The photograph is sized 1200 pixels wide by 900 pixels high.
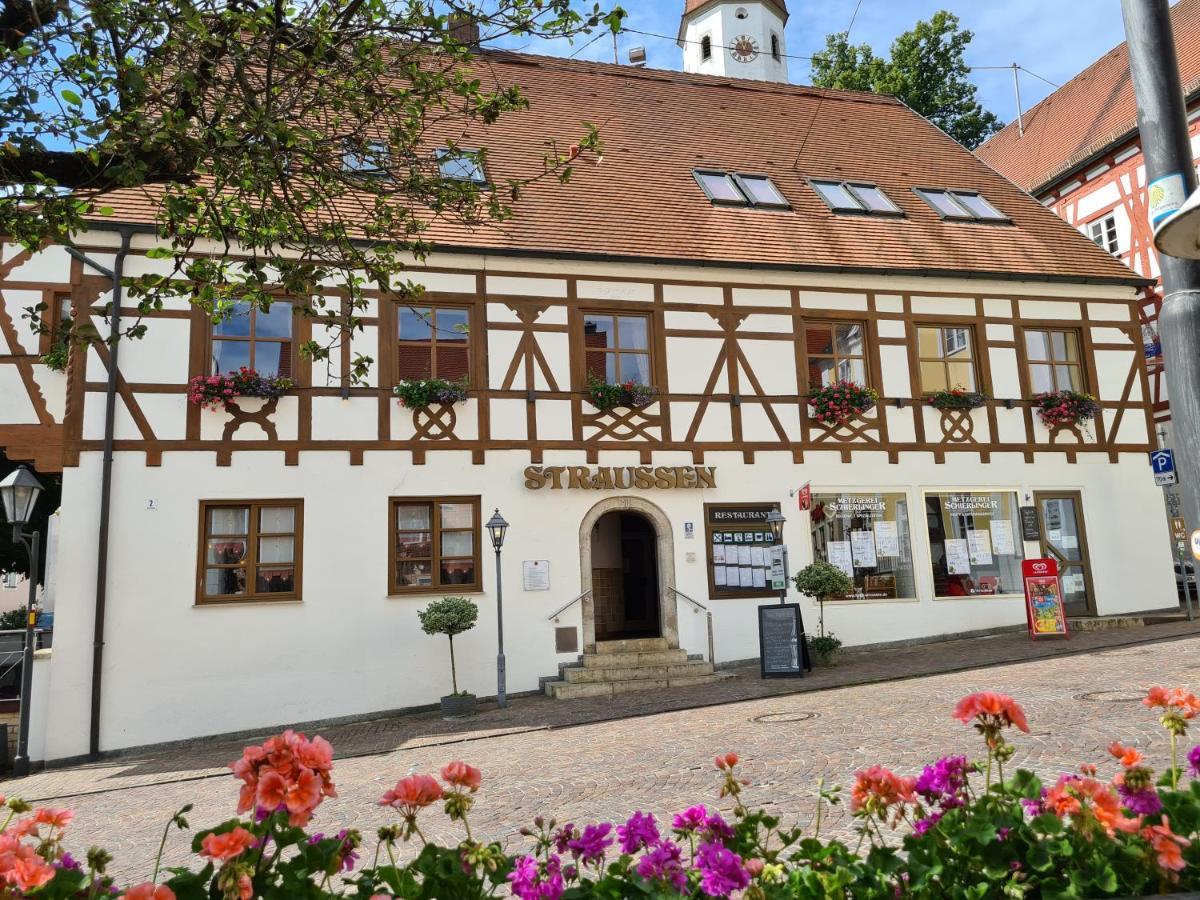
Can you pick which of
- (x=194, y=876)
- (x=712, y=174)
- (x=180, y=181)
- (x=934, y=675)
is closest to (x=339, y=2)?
(x=180, y=181)

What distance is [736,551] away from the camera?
14375mm

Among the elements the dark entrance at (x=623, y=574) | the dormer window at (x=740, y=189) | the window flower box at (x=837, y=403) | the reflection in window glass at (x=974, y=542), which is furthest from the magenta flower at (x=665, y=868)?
the dormer window at (x=740, y=189)

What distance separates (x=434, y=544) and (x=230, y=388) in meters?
3.39

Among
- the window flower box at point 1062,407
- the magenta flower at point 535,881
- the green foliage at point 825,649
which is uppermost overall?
the window flower box at point 1062,407

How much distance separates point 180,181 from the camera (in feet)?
17.8

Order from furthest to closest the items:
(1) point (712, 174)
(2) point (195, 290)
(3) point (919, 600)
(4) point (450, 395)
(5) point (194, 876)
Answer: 1. (1) point (712, 174)
2. (3) point (919, 600)
3. (4) point (450, 395)
4. (2) point (195, 290)
5. (5) point (194, 876)

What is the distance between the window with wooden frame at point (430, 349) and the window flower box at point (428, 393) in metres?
0.33

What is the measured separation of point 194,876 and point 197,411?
37.7 feet

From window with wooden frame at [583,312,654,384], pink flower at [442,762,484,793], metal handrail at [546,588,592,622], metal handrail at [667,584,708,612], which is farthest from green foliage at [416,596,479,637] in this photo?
pink flower at [442,762,484,793]

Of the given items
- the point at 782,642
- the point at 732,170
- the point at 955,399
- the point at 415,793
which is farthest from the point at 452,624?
the point at 732,170

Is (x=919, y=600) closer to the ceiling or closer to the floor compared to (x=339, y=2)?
closer to the floor

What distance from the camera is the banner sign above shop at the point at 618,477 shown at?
13750mm

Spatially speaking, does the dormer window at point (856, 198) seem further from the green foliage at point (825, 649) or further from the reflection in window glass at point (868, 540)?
the green foliage at point (825, 649)

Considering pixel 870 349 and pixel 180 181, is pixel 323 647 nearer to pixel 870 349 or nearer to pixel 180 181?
pixel 180 181
